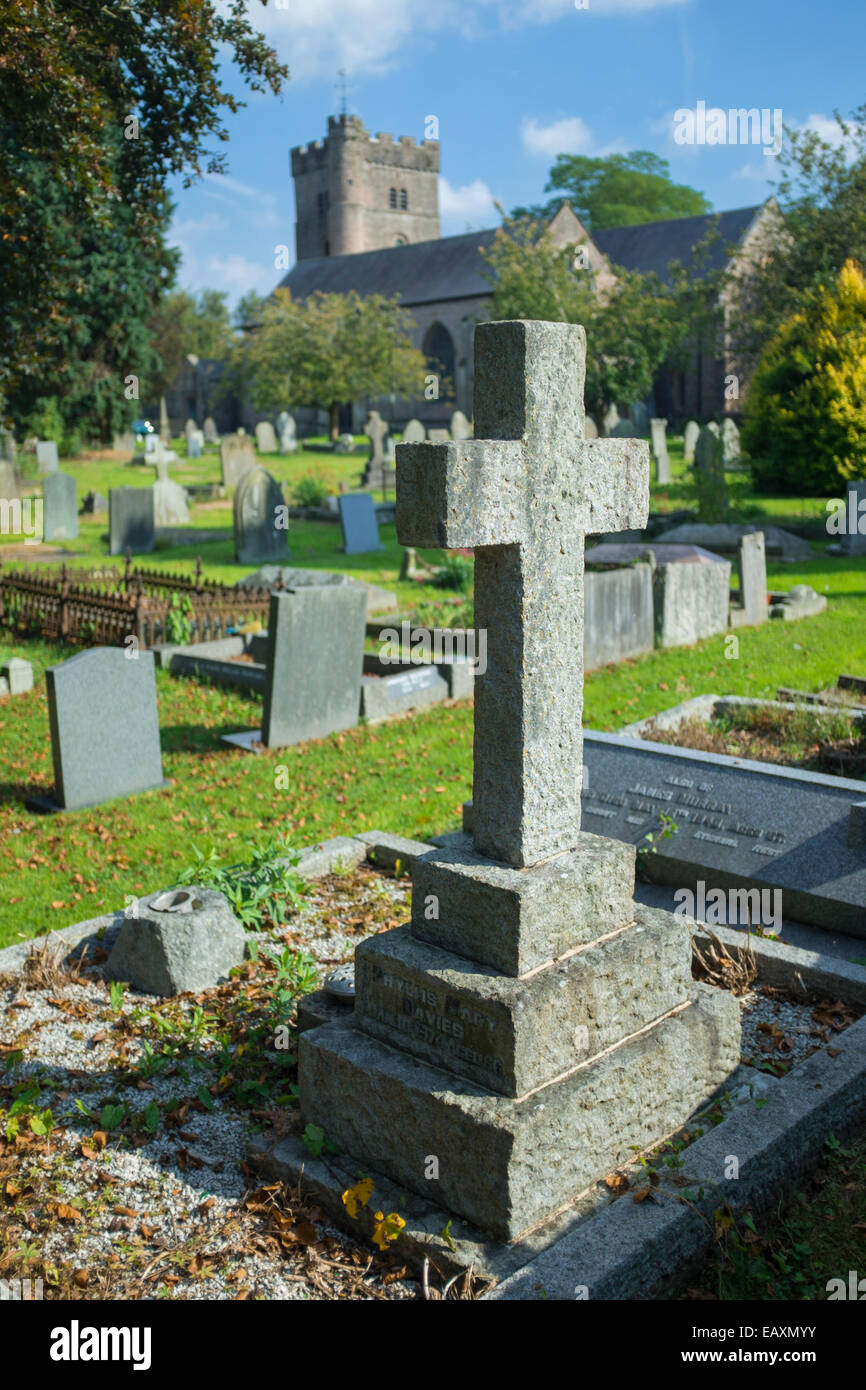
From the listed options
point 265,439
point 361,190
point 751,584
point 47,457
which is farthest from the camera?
point 361,190

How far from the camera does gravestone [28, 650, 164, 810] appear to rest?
7645mm

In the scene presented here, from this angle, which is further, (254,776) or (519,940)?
(254,776)

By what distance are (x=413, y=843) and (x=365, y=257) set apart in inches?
2238

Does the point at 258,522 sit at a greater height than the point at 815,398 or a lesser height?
lesser

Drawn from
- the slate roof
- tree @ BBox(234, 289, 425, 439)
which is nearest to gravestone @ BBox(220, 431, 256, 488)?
tree @ BBox(234, 289, 425, 439)

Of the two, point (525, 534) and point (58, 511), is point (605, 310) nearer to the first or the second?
point (58, 511)

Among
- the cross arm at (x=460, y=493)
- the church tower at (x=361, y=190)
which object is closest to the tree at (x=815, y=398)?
the cross arm at (x=460, y=493)

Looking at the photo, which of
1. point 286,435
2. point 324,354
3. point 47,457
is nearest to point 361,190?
point 324,354

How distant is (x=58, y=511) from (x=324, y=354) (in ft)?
73.7

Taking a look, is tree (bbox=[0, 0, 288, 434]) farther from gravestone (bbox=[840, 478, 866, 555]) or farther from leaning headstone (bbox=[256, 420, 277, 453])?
leaning headstone (bbox=[256, 420, 277, 453])

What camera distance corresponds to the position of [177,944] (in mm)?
5027

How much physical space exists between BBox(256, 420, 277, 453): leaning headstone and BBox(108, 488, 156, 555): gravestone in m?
22.3

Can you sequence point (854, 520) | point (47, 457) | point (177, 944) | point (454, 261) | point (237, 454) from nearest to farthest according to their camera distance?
point (177, 944)
point (854, 520)
point (237, 454)
point (47, 457)
point (454, 261)
